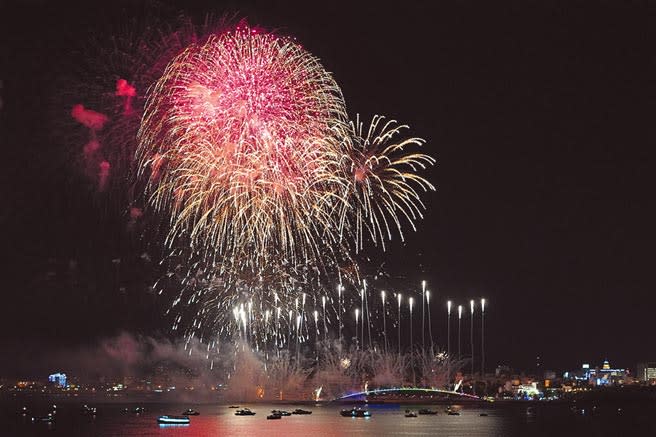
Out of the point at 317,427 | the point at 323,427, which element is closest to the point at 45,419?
the point at 317,427

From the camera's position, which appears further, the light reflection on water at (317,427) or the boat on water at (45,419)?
the boat on water at (45,419)

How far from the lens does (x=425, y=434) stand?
84.4m

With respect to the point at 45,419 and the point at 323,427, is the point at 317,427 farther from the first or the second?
the point at 45,419

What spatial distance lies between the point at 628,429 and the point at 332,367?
6149 centimetres

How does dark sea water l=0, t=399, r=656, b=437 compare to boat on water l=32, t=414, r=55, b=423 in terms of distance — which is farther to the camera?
boat on water l=32, t=414, r=55, b=423

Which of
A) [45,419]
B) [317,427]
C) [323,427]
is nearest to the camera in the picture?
[317,427]

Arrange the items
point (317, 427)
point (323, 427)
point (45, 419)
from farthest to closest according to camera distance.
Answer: point (45, 419)
point (323, 427)
point (317, 427)

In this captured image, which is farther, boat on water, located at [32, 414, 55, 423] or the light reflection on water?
boat on water, located at [32, 414, 55, 423]

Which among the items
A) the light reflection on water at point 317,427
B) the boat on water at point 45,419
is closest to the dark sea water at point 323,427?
the light reflection on water at point 317,427

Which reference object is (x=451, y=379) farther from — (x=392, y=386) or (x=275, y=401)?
(x=275, y=401)

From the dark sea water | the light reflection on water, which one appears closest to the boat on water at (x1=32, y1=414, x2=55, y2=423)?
the light reflection on water

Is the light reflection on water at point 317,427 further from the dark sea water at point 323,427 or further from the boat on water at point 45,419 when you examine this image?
the boat on water at point 45,419

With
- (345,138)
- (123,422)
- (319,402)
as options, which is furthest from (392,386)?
(345,138)

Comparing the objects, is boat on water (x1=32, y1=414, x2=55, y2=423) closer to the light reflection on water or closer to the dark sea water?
the light reflection on water
